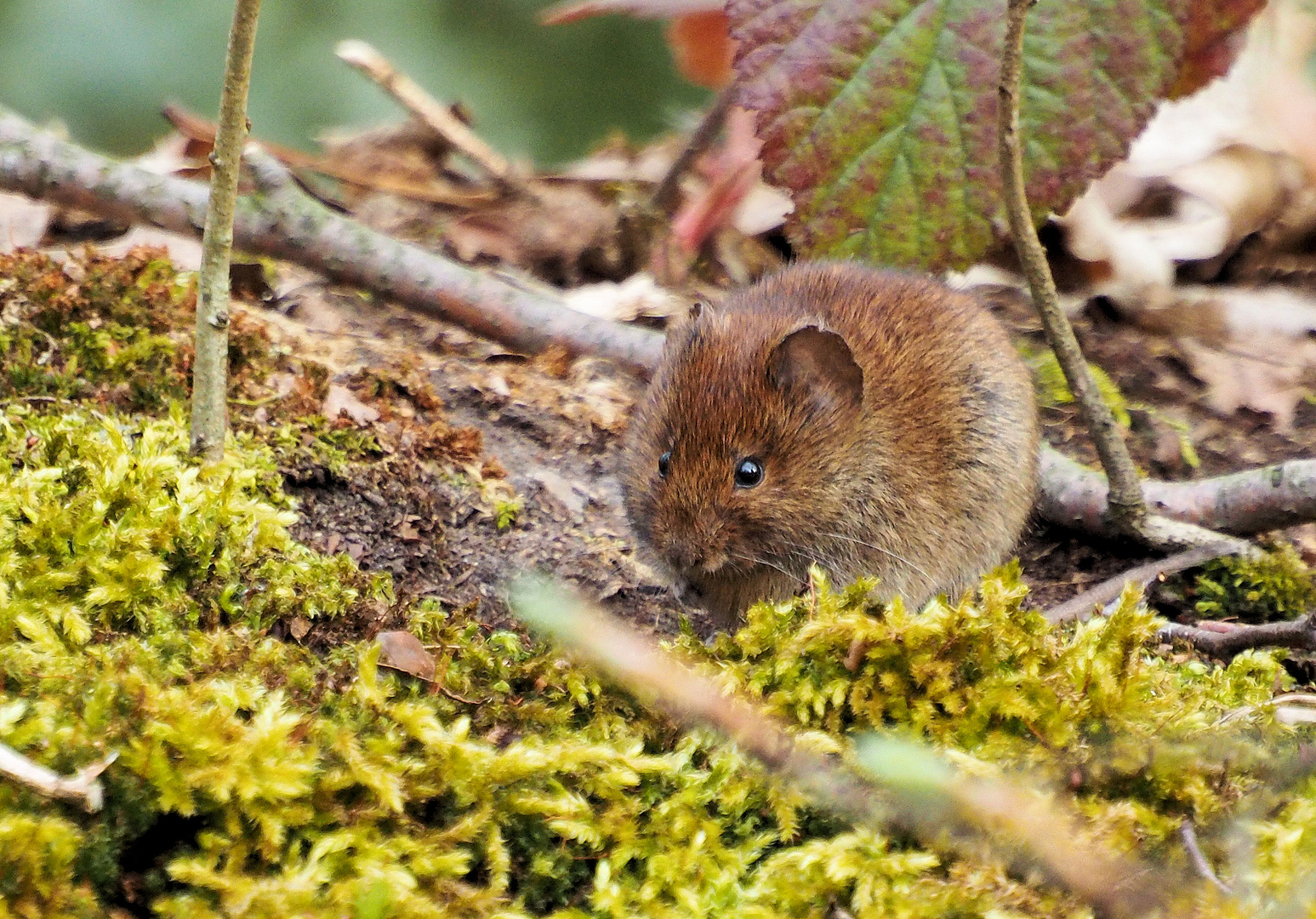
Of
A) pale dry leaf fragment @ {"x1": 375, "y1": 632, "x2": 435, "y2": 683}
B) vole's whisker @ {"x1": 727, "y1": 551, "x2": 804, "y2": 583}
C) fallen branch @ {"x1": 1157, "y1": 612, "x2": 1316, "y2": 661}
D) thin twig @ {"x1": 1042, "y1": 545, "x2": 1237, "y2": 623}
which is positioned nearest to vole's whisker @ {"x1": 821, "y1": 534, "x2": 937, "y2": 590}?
vole's whisker @ {"x1": 727, "y1": 551, "x2": 804, "y2": 583}

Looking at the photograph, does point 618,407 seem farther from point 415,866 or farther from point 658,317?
point 415,866

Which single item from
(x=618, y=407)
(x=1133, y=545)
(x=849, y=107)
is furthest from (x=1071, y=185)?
(x=618, y=407)

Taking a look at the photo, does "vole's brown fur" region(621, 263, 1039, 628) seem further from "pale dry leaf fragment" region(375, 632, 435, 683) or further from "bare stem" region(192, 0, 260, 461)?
"bare stem" region(192, 0, 260, 461)

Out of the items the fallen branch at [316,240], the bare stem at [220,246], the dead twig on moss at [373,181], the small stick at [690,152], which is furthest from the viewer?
the dead twig on moss at [373,181]

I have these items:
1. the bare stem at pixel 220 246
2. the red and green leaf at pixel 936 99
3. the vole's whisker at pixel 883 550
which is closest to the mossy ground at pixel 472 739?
the bare stem at pixel 220 246

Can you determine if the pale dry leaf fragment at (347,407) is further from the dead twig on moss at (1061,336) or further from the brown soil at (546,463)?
the dead twig on moss at (1061,336)

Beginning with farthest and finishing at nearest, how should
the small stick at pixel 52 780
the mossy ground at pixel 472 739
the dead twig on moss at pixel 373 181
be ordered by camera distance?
1. the dead twig on moss at pixel 373 181
2. the mossy ground at pixel 472 739
3. the small stick at pixel 52 780

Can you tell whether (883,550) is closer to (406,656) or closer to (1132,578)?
(1132,578)
